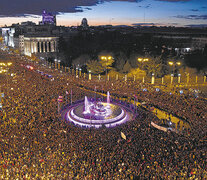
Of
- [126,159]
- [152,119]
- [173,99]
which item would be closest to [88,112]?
[152,119]

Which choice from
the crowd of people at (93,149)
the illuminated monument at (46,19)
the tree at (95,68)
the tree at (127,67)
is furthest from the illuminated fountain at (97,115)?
the illuminated monument at (46,19)

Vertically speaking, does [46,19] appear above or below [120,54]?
above

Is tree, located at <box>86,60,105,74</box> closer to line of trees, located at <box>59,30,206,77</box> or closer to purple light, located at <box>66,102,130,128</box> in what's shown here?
line of trees, located at <box>59,30,206,77</box>

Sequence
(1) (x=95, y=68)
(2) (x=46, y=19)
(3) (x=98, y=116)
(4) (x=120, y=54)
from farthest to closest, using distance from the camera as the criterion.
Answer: (2) (x=46, y=19) → (4) (x=120, y=54) → (1) (x=95, y=68) → (3) (x=98, y=116)

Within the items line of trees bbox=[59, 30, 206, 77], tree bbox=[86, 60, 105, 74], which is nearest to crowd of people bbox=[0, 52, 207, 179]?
line of trees bbox=[59, 30, 206, 77]

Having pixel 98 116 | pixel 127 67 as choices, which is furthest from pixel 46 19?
pixel 98 116

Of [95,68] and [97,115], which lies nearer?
[97,115]

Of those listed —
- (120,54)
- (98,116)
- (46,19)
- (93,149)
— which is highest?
(46,19)

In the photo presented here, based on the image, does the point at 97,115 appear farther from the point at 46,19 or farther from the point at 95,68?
the point at 46,19
